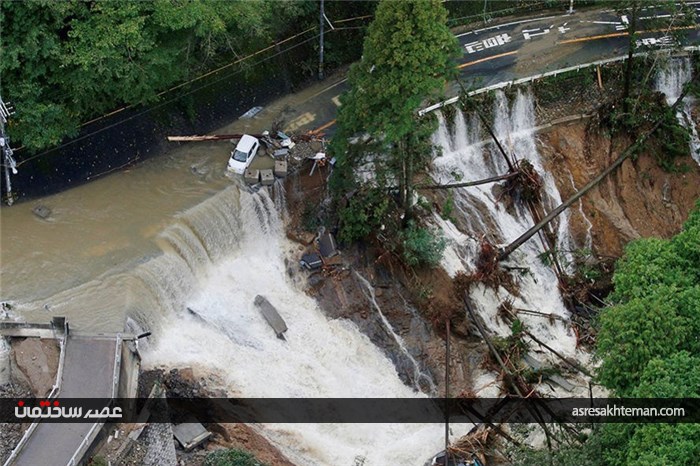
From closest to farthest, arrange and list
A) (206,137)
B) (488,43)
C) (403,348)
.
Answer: (403,348), (206,137), (488,43)

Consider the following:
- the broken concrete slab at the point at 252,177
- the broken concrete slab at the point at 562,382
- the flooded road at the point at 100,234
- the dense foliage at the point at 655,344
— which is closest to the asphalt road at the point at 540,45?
the broken concrete slab at the point at 252,177

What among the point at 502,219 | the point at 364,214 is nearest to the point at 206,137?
Answer: the point at 364,214

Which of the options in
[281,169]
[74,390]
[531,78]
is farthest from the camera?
[531,78]

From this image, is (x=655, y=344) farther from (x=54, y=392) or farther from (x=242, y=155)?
(x=54, y=392)

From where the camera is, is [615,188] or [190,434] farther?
[615,188]

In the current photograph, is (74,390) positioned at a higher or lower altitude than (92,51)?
lower

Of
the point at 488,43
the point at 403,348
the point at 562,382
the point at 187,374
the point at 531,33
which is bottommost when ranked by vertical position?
the point at 562,382

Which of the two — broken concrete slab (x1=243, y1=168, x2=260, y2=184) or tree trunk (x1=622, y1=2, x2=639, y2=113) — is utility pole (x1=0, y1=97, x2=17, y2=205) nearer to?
broken concrete slab (x1=243, y1=168, x2=260, y2=184)

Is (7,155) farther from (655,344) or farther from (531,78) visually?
(655,344)

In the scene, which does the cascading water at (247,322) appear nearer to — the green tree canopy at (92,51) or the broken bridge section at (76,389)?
the broken bridge section at (76,389)
